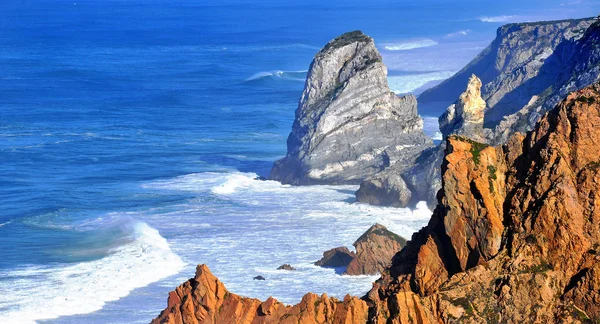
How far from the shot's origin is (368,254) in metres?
50.7

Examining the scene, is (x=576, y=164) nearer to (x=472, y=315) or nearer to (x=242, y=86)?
(x=472, y=315)

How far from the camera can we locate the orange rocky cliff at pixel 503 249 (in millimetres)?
23938

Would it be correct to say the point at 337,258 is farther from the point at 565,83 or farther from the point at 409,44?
the point at 409,44

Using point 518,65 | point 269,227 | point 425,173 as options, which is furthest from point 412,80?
point 269,227

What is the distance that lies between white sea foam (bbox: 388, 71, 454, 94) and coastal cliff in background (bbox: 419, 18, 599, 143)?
Result: 1078 centimetres

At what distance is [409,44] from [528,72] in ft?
292

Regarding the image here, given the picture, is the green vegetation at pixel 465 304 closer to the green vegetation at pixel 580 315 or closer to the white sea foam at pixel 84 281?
the green vegetation at pixel 580 315

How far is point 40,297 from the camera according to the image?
50.0m

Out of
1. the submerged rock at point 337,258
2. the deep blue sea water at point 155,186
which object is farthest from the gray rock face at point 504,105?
the submerged rock at point 337,258

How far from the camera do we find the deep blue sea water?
51906 millimetres

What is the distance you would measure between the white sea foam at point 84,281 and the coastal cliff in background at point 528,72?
17556 millimetres

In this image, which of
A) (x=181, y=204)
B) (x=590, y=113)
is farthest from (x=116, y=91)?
(x=590, y=113)

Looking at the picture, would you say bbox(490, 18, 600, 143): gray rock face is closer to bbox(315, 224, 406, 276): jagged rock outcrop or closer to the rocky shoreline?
bbox(315, 224, 406, 276): jagged rock outcrop

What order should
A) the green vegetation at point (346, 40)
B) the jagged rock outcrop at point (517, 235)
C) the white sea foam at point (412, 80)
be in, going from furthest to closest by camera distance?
1. the white sea foam at point (412, 80)
2. the green vegetation at point (346, 40)
3. the jagged rock outcrop at point (517, 235)
